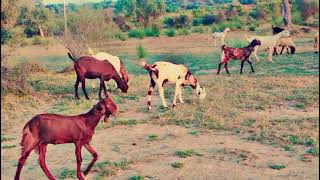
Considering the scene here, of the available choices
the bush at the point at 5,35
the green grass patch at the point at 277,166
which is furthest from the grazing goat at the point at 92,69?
the green grass patch at the point at 277,166

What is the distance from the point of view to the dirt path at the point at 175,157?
25.0 feet

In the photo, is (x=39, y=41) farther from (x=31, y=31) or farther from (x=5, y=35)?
(x=5, y=35)

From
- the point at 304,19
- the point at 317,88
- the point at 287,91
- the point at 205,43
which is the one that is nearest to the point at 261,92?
the point at 287,91

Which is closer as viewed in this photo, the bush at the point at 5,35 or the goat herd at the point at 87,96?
the goat herd at the point at 87,96

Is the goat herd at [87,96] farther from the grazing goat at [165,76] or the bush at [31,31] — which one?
the bush at [31,31]

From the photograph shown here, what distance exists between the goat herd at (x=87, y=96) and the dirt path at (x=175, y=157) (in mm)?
965

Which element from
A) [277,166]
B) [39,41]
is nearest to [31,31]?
[39,41]

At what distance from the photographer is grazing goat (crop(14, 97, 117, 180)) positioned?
6.64 meters

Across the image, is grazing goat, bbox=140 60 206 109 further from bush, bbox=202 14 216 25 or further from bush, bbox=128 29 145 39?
bush, bbox=202 14 216 25

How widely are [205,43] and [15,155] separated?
23.1 metres

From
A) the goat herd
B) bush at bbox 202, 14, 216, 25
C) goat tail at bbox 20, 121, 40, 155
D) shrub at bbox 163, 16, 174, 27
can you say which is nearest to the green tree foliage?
shrub at bbox 163, 16, 174, 27

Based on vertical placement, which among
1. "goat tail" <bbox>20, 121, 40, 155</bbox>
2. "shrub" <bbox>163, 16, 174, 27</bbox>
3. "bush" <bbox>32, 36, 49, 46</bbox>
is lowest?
"bush" <bbox>32, 36, 49, 46</bbox>

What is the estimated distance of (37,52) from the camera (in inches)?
1224

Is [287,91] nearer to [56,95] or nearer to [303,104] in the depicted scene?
[303,104]
